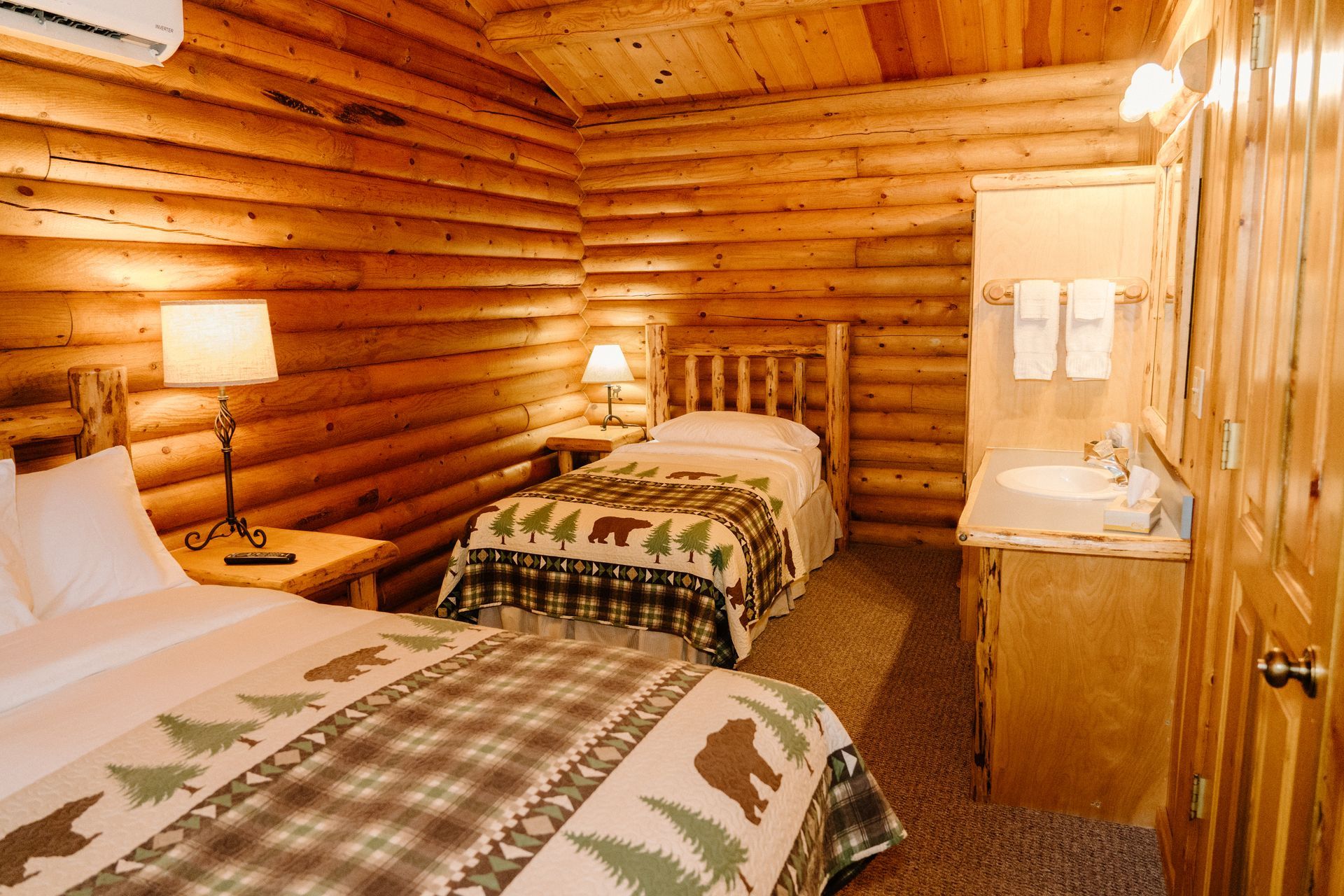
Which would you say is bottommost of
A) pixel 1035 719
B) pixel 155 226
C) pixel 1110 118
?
pixel 1035 719

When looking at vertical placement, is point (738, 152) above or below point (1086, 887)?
above

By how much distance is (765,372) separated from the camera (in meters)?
5.41

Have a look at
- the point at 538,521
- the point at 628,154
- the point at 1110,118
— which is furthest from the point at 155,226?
the point at 1110,118

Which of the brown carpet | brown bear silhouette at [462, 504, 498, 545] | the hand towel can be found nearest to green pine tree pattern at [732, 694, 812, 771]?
the brown carpet

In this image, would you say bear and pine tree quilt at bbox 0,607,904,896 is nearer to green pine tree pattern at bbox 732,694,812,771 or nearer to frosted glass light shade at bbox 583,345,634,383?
green pine tree pattern at bbox 732,694,812,771

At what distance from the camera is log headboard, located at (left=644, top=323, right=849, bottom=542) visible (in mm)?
5098

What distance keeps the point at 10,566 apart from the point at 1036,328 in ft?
11.1

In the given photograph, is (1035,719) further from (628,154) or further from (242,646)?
(628,154)

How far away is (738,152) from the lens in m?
5.34

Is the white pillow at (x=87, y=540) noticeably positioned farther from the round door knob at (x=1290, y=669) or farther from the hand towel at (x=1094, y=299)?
the hand towel at (x=1094, y=299)

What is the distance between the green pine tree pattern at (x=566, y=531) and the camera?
11.6 ft

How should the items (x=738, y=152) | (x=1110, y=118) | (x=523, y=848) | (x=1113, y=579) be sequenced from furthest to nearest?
(x=738, y=152) → (x=1110, y=118) → (x=1113, y=579) → (x=523, y=848)

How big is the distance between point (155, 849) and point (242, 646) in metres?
0.80

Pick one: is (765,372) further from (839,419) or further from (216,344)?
(216,344)
